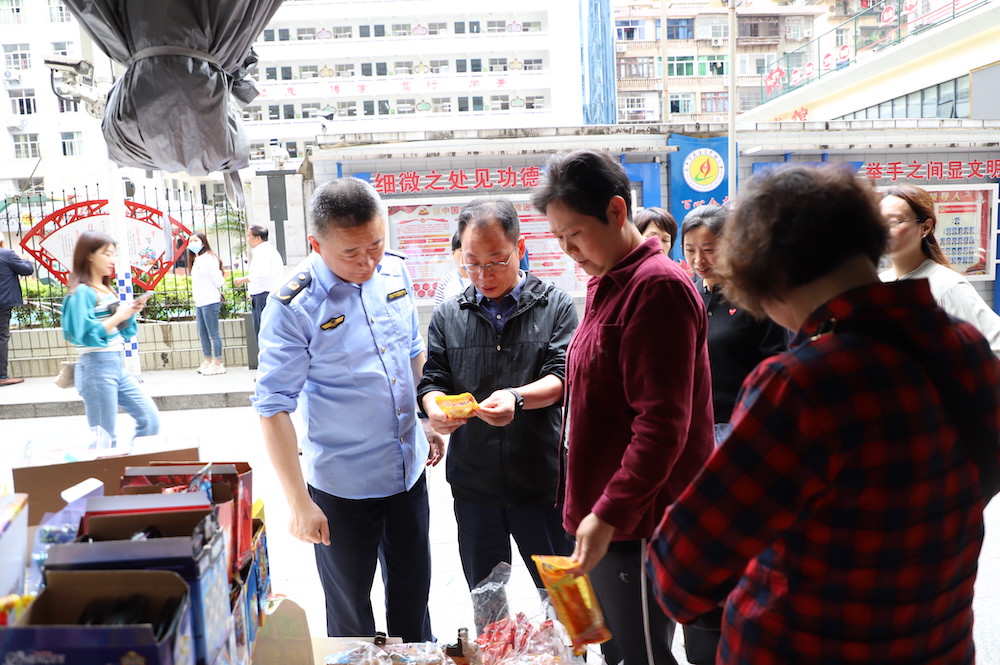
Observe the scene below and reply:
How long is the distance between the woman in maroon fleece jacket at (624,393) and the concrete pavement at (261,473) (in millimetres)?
269

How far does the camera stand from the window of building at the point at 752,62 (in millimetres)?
48656

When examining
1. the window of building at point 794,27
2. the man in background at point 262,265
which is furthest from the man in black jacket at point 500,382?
the window of building at point 794,27

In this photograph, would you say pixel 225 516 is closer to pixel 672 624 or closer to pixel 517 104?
pixel 672 624

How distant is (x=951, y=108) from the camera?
15852mm

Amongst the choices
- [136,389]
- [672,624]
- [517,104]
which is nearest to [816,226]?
[672,624]

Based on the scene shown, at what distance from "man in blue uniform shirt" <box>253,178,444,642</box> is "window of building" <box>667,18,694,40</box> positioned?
49.3 meters

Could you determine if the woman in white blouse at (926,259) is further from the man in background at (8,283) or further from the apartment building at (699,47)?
the apartment building at (699,47)

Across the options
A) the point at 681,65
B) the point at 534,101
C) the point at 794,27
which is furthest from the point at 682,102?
the point at 534,101

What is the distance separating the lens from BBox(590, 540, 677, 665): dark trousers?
5.86ft

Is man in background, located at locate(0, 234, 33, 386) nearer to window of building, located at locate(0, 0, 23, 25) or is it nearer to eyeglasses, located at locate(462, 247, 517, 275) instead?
eyeglasses, located at locate(462, 247, 517, 275)

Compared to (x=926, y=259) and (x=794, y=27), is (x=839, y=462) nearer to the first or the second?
(x=926, y=259)

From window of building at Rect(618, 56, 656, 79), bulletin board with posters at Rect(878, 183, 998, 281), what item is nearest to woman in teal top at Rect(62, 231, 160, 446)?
bulletin board with posters at Rect(878, 183, 998, 281)

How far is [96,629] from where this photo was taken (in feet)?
2.88

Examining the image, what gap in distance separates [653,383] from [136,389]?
4809 mm
